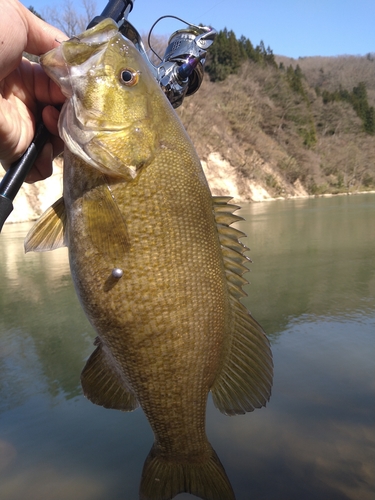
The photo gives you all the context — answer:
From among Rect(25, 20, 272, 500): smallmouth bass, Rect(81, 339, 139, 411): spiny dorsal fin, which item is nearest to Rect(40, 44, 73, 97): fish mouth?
Rect(25, 20, 272, 500): smallmouth bass

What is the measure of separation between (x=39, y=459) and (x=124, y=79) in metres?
2.18

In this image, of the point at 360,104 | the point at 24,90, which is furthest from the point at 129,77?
the point at 360,104

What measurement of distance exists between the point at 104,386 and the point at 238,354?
587 mm

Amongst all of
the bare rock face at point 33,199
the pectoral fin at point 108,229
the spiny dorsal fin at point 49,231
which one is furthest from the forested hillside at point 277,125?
the pectoral fin at point 108,229

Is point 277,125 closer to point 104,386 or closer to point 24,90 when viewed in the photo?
point 24,90

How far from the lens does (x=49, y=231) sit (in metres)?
1.65

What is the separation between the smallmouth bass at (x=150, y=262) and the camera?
4.96 ft

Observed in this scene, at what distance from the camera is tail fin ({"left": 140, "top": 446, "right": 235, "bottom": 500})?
1.67m

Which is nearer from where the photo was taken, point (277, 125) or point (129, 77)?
point (129, 77)

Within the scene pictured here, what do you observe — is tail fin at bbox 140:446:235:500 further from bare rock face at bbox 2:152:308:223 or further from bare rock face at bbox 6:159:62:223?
bare rock face at bbox 6:159:62:223

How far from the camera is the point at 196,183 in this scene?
1652 mm

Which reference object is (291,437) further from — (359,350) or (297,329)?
(297,329)

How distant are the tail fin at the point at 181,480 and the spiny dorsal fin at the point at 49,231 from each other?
3.22 ft

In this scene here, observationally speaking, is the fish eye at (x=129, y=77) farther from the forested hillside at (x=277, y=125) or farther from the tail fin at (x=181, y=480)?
the forested hillside at (x=277, y=125)
